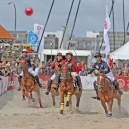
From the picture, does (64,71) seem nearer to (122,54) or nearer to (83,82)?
(83,82)

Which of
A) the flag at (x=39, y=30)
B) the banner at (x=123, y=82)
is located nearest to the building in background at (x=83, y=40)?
the flag at (x=39, y=30)

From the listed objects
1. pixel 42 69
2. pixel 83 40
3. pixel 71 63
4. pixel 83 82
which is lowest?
pixel 83 82

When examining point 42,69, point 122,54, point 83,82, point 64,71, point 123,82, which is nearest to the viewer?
point 64,71

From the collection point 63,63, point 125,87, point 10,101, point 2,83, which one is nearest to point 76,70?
point 63,63

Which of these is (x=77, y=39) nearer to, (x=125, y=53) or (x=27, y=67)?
(x=125, y=53)

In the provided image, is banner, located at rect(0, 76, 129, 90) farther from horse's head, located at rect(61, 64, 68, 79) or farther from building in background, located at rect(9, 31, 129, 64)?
building in background, located at rect(9, 31, 129, 64)

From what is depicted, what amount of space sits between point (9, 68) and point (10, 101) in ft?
20.0

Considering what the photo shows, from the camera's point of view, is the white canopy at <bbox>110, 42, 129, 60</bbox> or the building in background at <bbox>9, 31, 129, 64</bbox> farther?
the building in background at <bbox>9, 31, 129, 64</bbox>

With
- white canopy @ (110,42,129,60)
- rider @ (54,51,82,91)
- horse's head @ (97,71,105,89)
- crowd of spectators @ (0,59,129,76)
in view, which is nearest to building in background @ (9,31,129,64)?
white canopy @ (110,42,129,60)

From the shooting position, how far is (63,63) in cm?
1528

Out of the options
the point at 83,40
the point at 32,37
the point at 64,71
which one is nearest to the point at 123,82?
the point at 32,37

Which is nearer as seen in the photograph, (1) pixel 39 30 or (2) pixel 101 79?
(2) pixel 101 79

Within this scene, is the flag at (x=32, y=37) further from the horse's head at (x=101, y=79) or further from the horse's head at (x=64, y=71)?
the horse's head at (x=101, y=79)

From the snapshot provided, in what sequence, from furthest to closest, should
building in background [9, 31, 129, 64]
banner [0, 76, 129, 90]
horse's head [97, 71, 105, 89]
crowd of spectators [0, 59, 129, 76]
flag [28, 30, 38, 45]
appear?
building in background [9, 31, 129, 64] < flag [28, 30, 38, 45] < banner [0, 76, 129, 90] < crowd of spectators [0, 59, 129, 76] < horse's head [97, 71, 105, 89]
